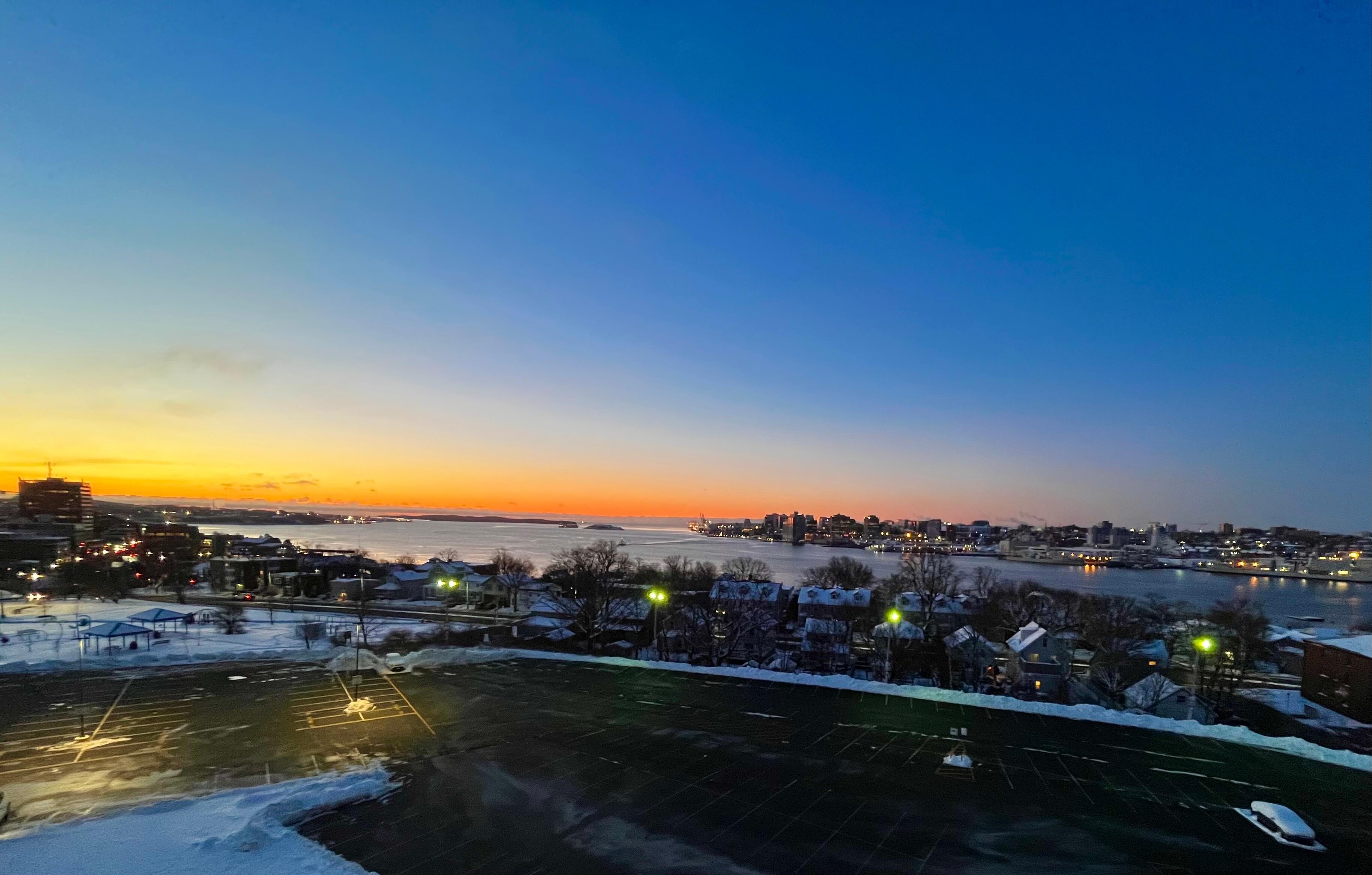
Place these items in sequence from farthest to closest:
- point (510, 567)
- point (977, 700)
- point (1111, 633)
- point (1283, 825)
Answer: point (510, 567)
point (1111, 633)
point (977, 700)
point (1283, 825)

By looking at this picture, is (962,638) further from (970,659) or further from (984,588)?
(984,588)

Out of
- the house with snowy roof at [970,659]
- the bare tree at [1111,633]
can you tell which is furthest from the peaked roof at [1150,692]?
the house with snowy roof at [970,659]

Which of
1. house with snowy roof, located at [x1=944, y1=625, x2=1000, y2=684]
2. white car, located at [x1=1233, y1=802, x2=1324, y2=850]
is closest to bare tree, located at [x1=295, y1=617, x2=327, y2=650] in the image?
white car, located at [x1=1233, y1=802, x2=1324, y2=850]

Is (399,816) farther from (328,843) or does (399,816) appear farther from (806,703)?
(806,703)

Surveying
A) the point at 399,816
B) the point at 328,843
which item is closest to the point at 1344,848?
the point at 399,816

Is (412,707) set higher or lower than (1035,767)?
lower

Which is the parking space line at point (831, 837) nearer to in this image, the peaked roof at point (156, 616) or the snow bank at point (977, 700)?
the snow bank at point (977, 700)

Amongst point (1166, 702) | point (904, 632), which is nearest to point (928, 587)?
point (904, 632)
